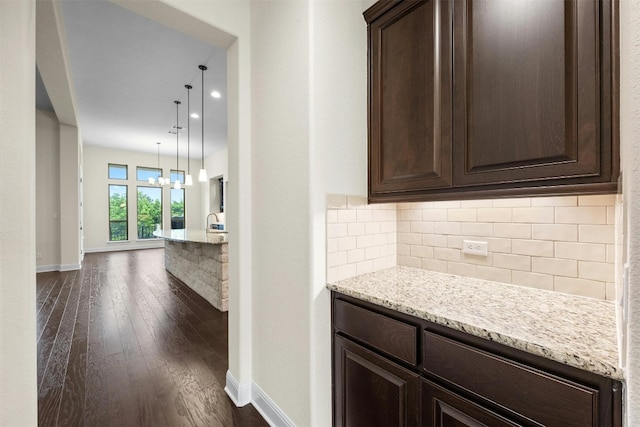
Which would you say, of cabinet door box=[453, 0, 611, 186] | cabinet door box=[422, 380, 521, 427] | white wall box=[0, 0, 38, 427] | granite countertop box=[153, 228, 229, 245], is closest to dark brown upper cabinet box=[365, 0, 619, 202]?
cabinet door box=[453, 0, 611, 186]

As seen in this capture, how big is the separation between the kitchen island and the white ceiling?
2385 mm

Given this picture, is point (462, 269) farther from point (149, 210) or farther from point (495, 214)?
point (149, 210)

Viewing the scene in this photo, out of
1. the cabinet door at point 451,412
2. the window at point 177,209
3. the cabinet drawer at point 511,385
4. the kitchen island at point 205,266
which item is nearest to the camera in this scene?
the cabinet drawer at point 511,385

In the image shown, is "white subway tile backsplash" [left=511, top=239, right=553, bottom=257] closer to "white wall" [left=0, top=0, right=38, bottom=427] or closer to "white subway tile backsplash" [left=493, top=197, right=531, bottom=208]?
"white subway tile backsplash" [left=493, top=197, right=531, bottom=208]

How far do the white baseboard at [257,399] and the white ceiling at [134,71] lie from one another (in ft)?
11.5

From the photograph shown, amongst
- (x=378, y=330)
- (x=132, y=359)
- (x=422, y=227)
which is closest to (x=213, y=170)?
(x=132, y=359)

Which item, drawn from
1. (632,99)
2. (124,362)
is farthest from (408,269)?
(124,362)

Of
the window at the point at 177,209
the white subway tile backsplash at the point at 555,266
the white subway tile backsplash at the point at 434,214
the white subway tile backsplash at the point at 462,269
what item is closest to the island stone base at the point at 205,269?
the white subway tile backsplash at the point at 434,214

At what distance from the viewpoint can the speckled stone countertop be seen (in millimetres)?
727

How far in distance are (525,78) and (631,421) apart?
1.05 meters

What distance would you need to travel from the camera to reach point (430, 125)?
1278 mm

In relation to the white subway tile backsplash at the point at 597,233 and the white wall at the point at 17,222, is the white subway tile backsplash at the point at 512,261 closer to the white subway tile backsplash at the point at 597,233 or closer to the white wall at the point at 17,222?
the white subway tile backsplash at the point at 597,233

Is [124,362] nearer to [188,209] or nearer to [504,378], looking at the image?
[504,378]

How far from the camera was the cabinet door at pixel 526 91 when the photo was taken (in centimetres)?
90
